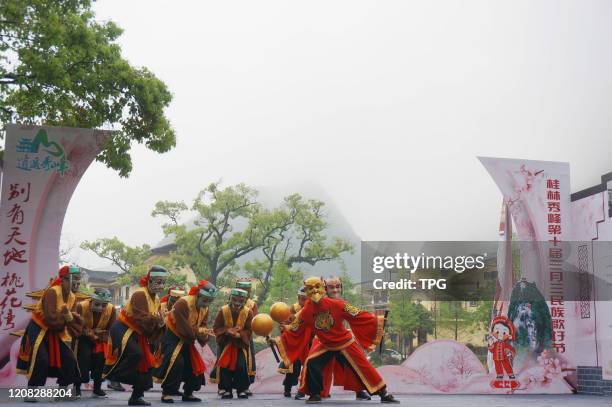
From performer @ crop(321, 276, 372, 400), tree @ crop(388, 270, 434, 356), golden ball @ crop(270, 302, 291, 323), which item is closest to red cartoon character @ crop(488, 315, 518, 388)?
tree @ crop(388, 270, 434, 356)

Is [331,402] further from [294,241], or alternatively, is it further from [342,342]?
[294,241]

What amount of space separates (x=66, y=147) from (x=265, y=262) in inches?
305

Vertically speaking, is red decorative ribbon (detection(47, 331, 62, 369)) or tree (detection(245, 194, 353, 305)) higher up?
tree (detection(245, 194, 353, 305))

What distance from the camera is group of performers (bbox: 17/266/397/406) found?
23.7 ft

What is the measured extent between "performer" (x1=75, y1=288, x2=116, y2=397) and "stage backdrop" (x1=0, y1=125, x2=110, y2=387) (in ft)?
4.76

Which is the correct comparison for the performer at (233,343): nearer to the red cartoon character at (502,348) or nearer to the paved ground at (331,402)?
the paved ground at (331,402)

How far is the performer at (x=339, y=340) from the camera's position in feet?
25.8

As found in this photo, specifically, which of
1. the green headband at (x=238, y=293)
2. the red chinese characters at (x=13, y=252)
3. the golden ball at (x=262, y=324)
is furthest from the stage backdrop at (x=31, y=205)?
the golden ball at (x=262, y=324)

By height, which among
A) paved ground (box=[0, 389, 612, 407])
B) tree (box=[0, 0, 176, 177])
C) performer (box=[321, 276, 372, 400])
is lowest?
paved ground (box=[0, 389, 612, 407])

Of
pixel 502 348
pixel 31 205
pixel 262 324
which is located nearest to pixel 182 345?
pixel 262 324

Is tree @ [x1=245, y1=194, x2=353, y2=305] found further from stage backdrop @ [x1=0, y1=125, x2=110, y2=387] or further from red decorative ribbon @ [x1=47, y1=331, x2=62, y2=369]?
red decorative ribbon @ [x1=47, y1=331, x2=62, y2=369]

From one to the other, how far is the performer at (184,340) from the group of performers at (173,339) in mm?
11

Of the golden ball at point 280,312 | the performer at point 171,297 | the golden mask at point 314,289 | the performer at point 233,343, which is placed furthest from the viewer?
the performer at point 171,297

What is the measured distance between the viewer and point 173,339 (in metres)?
7.83
